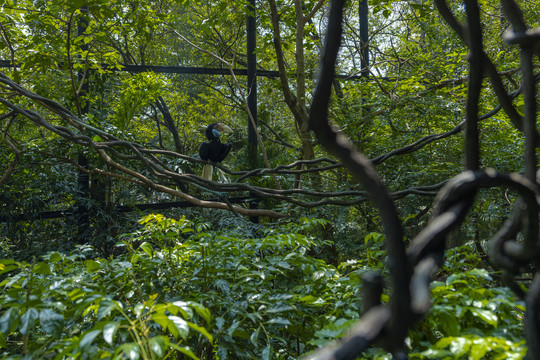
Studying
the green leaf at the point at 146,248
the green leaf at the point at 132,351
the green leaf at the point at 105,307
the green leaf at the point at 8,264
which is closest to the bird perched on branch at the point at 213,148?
the green leaf at the point at 146,248

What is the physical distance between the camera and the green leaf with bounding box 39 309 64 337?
2.27ft

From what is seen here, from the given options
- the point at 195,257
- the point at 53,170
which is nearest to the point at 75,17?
the point at 53,170

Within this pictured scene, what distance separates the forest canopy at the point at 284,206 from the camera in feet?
0.98

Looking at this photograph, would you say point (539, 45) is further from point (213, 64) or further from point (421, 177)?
point (213, 64)

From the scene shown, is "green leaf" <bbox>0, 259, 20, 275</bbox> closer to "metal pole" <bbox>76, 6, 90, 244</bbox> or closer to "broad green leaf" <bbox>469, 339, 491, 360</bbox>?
"broad green leaf" <bbox>469, 339, 491, 360</bbox>

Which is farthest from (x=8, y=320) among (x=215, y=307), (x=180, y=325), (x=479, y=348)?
(x=479, y=348)

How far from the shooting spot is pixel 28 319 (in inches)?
27.3

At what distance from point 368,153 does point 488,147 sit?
0.91m

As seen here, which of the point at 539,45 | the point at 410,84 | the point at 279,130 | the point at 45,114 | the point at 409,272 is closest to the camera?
the point at 409,272

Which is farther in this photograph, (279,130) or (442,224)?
(279,130)

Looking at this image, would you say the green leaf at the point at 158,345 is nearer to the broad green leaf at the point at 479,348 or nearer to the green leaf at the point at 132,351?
the green leaf at the point at 132,351

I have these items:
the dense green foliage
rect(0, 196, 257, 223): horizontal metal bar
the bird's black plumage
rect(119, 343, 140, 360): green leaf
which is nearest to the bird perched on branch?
the bird's black plumage

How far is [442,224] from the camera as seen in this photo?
233 millimetres

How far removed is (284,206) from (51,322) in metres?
2.86
